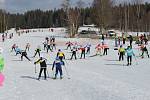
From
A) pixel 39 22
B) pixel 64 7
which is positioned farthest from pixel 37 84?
pixel 39 22

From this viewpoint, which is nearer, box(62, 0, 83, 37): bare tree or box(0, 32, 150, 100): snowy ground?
box(0, 32, 150, 100): snowy ground

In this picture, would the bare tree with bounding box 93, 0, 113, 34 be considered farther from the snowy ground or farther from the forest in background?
the snowy ground

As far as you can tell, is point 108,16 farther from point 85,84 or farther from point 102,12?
point 85,84

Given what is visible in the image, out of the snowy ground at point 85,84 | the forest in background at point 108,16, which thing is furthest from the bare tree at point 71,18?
the snowy ground at point 85,84

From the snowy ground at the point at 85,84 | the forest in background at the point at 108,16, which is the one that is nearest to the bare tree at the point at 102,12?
the forest in background at the point at 108,16

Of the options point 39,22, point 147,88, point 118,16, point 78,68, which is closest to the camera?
point 147,88

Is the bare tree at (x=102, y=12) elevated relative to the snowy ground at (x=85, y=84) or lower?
elevated

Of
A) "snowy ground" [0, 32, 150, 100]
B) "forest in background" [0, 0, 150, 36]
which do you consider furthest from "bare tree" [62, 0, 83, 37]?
"snowy ground" [0, 32, 150, 100]

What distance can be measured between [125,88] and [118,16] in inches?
3285

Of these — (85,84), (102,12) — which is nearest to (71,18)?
(102,12)

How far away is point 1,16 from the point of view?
102 m

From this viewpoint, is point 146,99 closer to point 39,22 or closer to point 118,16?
point 118,16

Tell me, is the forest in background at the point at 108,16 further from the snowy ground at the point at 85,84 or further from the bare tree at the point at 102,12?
the snowy ground at the point at 85,84

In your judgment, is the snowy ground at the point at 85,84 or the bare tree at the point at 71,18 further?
the bare tree at the point at 71,18
